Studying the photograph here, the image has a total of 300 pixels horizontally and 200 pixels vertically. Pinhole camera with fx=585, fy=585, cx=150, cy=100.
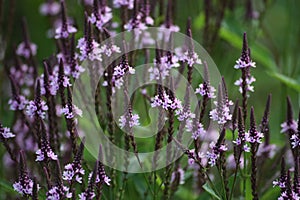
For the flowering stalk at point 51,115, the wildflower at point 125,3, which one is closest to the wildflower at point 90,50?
the flowering stalk at point 51,115

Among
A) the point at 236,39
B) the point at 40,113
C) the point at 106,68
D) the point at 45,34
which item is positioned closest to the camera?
the point at 40,113

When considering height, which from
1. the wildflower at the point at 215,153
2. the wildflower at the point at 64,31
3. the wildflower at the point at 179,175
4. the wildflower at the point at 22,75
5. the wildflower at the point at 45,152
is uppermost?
the wildflower at the point at 22,75


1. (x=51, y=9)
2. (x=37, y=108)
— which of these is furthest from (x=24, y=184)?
(x=51, y=9)

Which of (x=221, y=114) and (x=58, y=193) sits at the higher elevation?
(x=221, y=114)

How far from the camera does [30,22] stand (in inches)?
170

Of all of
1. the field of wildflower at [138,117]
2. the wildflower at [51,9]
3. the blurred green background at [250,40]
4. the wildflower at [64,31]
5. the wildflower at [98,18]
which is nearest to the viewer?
the field of wildflower at [138,117]

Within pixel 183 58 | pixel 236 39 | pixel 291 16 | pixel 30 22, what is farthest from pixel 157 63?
pixel 30 22

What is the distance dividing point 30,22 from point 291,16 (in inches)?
86.0

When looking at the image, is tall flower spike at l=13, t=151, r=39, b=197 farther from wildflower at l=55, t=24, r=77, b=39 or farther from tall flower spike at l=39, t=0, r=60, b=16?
tall flower spike at l=39, t=0, r=60, b=16

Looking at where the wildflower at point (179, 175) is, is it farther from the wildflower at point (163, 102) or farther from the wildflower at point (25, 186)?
the wildflower at point (25, 186)

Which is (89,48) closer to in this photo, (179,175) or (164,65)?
(164,65)

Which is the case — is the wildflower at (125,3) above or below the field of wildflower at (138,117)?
above

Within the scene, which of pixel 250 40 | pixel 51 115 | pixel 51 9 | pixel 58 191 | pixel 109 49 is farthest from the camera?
pixel 51 9

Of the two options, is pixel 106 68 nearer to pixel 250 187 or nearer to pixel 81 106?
pixel 81 106
